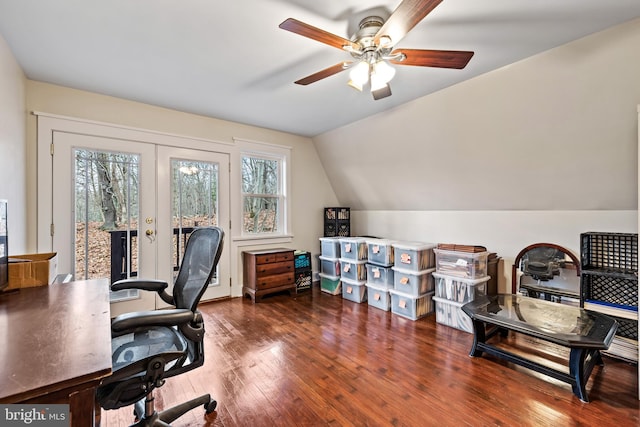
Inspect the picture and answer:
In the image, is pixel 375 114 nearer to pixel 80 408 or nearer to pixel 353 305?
pixel 353 305

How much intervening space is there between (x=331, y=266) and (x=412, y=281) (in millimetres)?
1257

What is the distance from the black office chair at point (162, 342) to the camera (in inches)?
44.5

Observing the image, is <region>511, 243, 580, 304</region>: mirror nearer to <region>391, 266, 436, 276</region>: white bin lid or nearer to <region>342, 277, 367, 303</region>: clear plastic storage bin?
<region>391, 266, 436, 276</region>: white bin lid

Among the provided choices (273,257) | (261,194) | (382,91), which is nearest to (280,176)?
(261,194)

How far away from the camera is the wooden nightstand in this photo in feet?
12.0

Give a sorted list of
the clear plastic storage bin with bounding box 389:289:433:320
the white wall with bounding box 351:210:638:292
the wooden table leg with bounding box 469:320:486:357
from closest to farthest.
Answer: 1. the wooden table leg with bounding box 469:320:486:357
2. the white wall with bounding box 351:210:638:292
3. the clear plastic storage bin with bounding box 389:289:433:320

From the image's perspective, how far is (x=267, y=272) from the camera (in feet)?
12.3

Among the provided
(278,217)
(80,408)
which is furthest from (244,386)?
(278,217)

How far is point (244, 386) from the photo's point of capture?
1.93 metres

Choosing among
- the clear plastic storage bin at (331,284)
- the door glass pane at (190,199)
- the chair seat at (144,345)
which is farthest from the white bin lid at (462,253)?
the door glass pane at (190,199)

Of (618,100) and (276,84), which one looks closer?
(618,100)

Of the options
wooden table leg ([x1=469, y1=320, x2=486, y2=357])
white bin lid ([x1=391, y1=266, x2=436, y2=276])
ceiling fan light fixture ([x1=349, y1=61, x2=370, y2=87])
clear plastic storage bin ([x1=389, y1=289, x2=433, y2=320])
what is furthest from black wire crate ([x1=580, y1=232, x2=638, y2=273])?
ceiling fan light fixture ([x1=349, y1=61, x2=370, y2=87])

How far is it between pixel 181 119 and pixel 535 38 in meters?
3.45

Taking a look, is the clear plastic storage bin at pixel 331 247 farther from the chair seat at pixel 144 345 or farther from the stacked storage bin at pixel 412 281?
the chair seat at pixel 144 345
